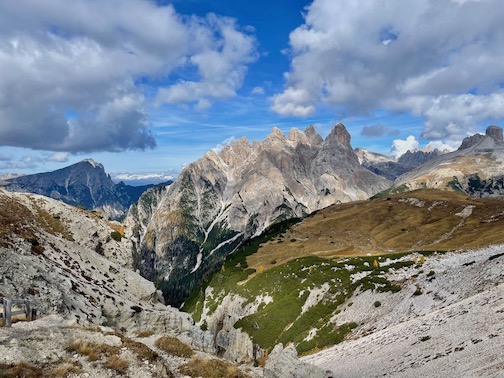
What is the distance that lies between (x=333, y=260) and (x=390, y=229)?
64.7 m

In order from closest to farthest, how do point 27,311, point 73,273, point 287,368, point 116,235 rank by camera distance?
point 27,311
point 287,368
point 73,273
point 116,235

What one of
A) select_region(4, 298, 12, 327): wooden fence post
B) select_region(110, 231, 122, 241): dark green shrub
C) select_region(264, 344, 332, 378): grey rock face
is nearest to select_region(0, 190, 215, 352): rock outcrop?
select_region(110, 231, 122, 241): dark green shrub

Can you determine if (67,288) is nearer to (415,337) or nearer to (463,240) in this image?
(415,337)

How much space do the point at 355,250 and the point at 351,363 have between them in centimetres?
9647

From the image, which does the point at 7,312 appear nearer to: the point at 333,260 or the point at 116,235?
the point at 116,235

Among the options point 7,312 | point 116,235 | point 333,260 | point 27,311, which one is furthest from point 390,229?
point 7,312

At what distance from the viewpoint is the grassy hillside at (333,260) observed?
59188 millimetres

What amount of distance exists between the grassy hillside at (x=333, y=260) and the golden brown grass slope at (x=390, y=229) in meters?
0.38

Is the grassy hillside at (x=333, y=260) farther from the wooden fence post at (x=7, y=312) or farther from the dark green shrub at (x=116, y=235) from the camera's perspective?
the wooden fence post at (x=7, y=312)

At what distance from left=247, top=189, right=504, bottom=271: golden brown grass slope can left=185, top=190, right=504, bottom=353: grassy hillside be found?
0.38m

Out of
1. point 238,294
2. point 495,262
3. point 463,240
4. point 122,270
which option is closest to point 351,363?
point 495,262

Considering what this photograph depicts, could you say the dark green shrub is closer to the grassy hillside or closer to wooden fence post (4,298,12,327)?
the grassy hillside

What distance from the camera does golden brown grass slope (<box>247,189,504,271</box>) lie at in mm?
117569

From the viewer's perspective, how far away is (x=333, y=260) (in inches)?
3661
